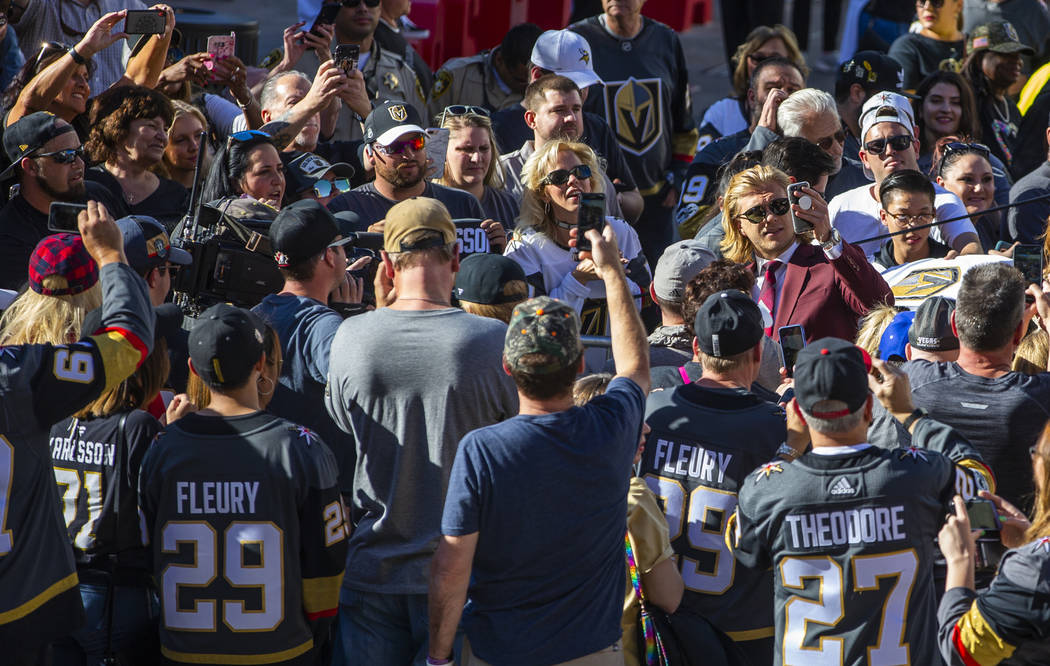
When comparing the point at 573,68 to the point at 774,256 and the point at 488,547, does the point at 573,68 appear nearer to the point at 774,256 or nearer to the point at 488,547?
the point at 774,256

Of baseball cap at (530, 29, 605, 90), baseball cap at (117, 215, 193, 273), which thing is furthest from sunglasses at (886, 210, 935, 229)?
baseball cap at (117, 215, 193, 273)

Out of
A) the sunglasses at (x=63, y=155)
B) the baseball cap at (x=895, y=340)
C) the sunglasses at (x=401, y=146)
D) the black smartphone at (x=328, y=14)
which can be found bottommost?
the baseball cap at (x=895, y=340)

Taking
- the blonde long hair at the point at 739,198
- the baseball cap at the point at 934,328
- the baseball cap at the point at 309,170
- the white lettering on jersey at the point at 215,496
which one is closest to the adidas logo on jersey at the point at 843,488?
the baseball cap at the point at 934,328

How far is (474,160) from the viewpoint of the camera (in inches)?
232

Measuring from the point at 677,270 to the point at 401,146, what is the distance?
154 cm

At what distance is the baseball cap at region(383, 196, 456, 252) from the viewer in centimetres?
357

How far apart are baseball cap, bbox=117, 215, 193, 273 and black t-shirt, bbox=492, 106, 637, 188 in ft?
9.79

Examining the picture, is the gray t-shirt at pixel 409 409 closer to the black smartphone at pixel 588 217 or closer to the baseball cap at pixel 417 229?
the baseball cap at pixel 417 229

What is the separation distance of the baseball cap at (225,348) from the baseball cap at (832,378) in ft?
4.94

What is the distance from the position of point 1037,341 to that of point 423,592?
7.79 ft

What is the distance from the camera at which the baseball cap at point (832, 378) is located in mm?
3168

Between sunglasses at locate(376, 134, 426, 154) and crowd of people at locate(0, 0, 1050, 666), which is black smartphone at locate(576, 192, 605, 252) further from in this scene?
sunglasses at locate(376, 134, 426, 154)

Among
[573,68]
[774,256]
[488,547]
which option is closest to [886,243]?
[774,256]

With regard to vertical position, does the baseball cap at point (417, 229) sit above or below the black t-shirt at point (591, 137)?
below
